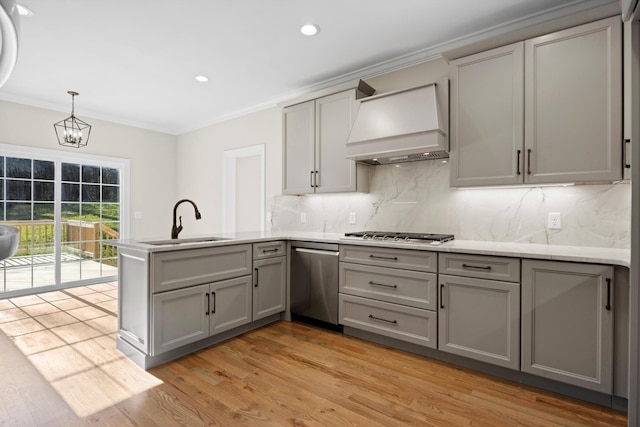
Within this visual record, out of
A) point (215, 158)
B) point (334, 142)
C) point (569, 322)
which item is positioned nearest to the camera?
point (569, 322)

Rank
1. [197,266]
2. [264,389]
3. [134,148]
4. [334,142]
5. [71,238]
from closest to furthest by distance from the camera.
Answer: [264,389] < [197,266] < [334,142] < [71,238] < [134,148]

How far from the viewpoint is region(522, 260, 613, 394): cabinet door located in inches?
76.1

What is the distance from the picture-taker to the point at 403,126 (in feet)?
9.35

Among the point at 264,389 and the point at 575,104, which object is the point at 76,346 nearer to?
the point at 264,389

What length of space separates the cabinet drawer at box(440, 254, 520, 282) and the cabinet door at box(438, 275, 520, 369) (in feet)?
0.13

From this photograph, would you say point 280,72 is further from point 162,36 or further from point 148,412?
point 148,412

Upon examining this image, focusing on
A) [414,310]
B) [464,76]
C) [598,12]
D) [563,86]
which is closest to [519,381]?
[414,310]

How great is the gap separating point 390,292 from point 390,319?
0.22 meters

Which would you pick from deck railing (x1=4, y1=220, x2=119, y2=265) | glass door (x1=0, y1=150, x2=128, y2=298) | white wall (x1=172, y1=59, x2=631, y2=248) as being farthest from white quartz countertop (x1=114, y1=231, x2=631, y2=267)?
glass door (x1=0, y1=150, x2=128, y2=298)

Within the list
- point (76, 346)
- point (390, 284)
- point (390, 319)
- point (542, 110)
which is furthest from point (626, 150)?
point (76, 346)

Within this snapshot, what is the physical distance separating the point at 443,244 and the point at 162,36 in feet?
9.66

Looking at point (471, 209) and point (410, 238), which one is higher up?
point (471, 209)

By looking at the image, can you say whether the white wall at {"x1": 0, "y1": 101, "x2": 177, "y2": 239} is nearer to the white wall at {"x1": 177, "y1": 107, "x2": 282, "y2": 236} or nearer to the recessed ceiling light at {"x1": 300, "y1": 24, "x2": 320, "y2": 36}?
the white wall at {"x1": 177, "y1": 107, "x2": 282, "y2": 236}

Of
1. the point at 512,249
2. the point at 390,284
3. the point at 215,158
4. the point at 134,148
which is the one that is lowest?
the point at 390,284
